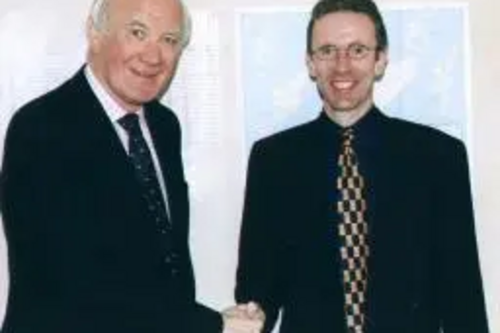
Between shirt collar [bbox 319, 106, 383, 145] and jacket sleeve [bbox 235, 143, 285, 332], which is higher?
shirt collar [bbox 319, 106, 383, 145]

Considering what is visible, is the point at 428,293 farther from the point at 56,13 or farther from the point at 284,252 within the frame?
the point at 56,13

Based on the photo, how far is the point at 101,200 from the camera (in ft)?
5.98

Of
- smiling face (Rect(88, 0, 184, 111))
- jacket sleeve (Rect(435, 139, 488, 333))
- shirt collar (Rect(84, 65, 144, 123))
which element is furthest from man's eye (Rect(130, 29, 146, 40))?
jacket sleeve (Rect(435, 139, 488, 333))

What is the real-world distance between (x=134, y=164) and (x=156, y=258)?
0.22 metres

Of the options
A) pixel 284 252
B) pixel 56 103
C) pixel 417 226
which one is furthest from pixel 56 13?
pixel 417 226

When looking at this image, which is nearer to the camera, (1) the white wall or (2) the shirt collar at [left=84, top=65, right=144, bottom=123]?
(2) the shirt collar at [left=84, top=65, right=144, bottom=123]

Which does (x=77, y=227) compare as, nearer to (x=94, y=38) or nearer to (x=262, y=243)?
(x=94, y=38)

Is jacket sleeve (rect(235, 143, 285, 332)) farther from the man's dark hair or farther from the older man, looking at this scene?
the man's dark hair

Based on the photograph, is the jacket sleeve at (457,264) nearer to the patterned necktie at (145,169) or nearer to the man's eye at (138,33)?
the patterned necktie at (145,169)

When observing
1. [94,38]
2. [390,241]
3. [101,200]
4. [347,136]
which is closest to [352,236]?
[390,241]

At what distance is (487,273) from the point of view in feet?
7.85

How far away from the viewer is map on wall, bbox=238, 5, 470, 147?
2.34 meters

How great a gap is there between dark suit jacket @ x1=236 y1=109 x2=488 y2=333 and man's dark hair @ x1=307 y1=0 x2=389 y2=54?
0.63 feet

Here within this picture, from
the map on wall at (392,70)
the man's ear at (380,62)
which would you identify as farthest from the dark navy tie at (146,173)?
the man's ear at (380,62)
